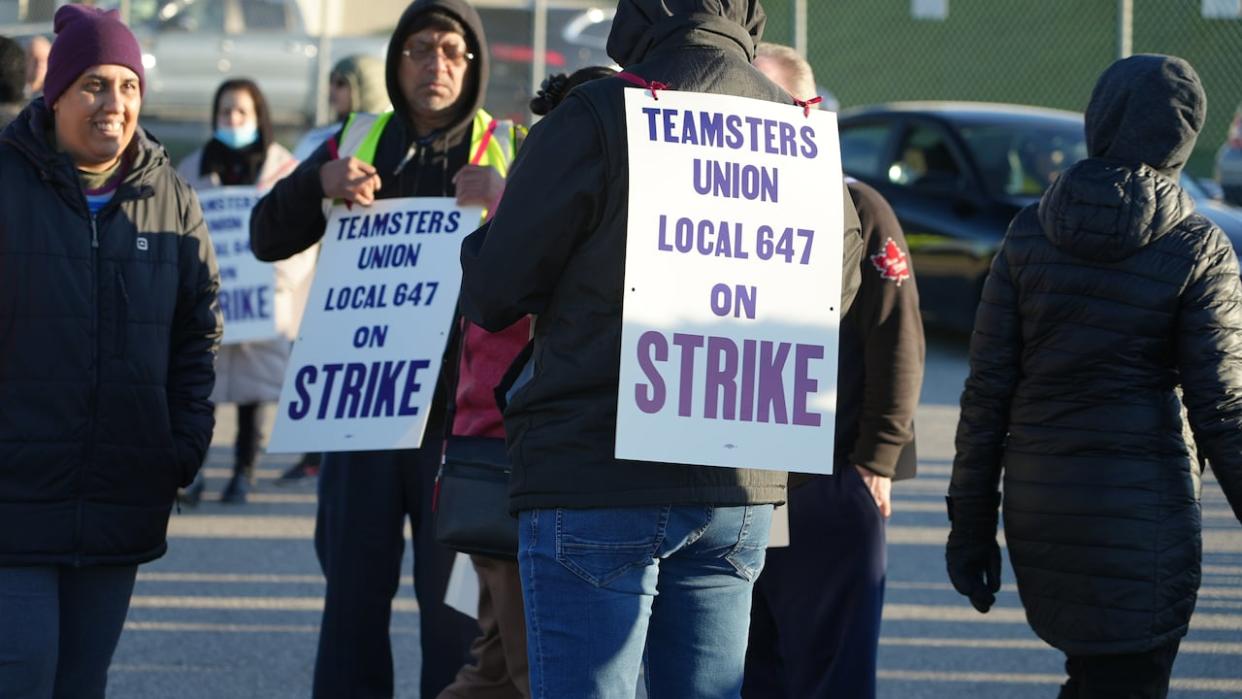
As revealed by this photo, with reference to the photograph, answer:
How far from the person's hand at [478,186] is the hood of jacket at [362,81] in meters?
4.40

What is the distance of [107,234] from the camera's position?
370 cm

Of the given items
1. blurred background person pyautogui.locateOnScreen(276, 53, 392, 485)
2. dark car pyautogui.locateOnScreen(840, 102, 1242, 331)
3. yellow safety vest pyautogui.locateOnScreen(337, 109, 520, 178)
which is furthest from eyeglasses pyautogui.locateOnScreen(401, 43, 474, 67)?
dark car pyautogui.locateOnScreen(840, 102, 1242, 331)

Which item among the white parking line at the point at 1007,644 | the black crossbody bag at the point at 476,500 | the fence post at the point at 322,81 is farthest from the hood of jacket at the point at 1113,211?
the fence post at the point at 322,81

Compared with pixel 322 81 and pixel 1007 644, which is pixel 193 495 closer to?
pixel 1007 644

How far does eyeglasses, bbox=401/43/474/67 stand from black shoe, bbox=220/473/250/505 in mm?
3839

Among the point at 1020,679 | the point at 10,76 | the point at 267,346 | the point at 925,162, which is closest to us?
the point at 1020,679

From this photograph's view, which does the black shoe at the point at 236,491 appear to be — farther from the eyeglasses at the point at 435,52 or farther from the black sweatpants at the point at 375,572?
the eyeglasses at the point at 435,52

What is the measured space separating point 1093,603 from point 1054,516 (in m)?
0.20

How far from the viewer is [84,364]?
3.64 metres

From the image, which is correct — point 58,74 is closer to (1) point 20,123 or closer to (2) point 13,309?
(1) point 20,123

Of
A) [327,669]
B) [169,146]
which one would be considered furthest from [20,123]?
[169,146]

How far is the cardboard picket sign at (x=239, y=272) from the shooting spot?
7727 mm

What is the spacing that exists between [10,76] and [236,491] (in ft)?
7.13

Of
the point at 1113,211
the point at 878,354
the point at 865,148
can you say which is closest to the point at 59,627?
the point at 878,354
